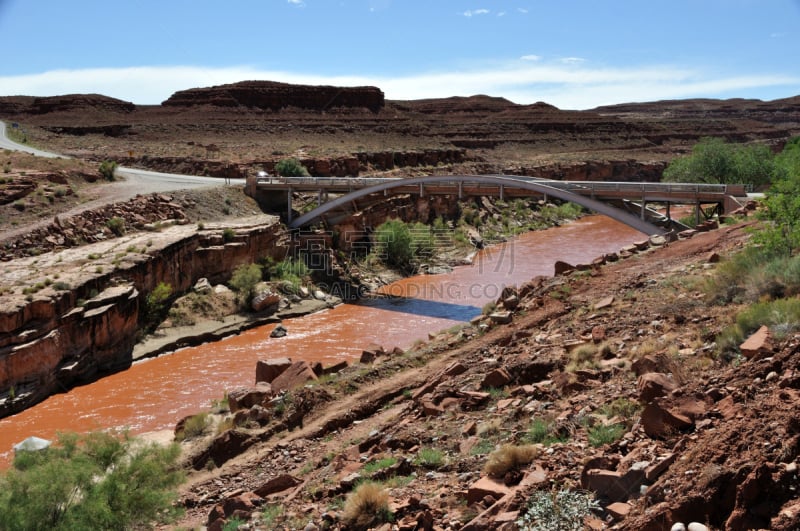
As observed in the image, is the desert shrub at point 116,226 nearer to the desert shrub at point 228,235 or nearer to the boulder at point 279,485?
the desert shrub at point 228,235

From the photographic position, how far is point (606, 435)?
23.8 ft

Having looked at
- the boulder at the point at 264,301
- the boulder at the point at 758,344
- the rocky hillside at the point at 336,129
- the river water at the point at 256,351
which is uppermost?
the rocky hillside at the point at 336,129

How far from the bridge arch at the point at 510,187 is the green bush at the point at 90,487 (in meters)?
21.0

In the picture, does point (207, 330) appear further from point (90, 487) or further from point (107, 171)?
point (90, 487)

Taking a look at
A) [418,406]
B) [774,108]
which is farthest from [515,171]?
[774,108]

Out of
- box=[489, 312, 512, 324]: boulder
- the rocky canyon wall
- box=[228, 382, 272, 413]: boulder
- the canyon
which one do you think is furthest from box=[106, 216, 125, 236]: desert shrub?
box=[489, 312, 512, 324]: boulder

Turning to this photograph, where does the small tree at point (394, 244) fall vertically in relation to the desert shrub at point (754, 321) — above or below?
below

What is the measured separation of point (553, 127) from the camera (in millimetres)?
98750

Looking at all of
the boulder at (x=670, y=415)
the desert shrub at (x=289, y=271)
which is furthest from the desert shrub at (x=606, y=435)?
the desert shrub at (x=289, y=271)

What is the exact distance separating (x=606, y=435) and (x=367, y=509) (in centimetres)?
260

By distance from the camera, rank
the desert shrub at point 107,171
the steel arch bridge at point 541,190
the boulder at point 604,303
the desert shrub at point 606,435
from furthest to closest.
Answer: the desert shrub at point 107,171
the steel arch bridge at point 541,190
the boulder at point 604,303
the desert shrub at point 606,435

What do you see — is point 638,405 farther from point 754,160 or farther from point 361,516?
point 754,160

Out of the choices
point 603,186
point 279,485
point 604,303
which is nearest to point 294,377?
point 279,485

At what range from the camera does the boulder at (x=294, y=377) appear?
15312 millimetres
